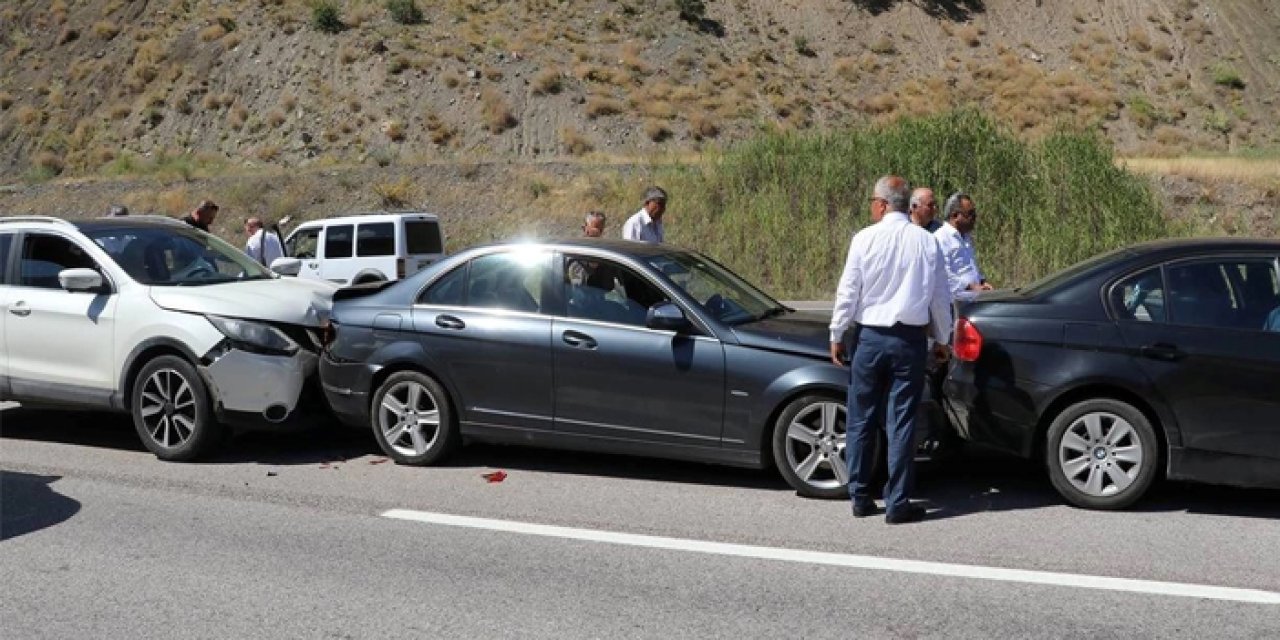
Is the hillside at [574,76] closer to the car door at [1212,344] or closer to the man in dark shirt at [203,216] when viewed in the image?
the man in dark shirt at [203,216]

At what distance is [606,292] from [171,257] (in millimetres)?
3561

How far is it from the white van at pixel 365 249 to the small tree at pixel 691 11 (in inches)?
1311

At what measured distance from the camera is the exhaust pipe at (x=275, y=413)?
845 cm

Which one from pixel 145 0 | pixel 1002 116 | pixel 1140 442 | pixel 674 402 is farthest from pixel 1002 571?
pixel 145 0

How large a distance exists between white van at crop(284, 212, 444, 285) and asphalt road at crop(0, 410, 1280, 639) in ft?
48.8

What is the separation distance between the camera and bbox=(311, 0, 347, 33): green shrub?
50875 mm

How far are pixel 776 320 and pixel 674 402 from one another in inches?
39.0

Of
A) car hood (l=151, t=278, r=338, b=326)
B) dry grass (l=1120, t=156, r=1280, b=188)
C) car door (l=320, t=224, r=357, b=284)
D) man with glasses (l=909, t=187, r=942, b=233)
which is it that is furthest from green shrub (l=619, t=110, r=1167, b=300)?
car hood (l=151, t=278, r=338, b=326)

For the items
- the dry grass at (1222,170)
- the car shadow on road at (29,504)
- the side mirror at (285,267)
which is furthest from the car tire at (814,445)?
the dry grass at (1222,170)

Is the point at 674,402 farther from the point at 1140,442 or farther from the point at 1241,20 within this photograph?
the point at 1241,20

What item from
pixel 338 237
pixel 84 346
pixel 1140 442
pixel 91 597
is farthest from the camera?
pixel 338 237

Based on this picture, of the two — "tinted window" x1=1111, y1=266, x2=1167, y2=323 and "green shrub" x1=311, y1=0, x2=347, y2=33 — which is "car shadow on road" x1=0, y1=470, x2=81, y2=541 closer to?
"tinted window" x1=1111, y1=266, x2=1167, y2=323

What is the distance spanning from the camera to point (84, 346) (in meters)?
8.80

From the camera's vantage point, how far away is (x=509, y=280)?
8.27m
